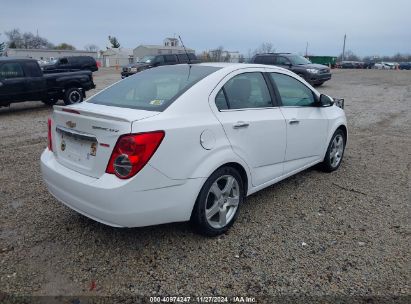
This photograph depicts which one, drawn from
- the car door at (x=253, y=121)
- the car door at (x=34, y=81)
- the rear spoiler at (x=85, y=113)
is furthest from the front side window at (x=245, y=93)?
the car door at (x=34, y=81)

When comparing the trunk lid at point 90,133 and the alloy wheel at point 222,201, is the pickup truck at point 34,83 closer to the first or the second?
the trunk lid at point 90,133

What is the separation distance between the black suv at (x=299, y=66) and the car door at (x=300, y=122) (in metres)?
14.0

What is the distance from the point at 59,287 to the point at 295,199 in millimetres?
2777

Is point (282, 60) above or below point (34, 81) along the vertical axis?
above

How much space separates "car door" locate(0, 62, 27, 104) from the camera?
32.5 feet

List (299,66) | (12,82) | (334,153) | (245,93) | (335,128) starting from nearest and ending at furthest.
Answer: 1. (245,93)
2. (335,128)
3. (334,153)
4. (12,82)
5. (299,66)

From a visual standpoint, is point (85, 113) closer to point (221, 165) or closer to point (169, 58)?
point (221, 165)

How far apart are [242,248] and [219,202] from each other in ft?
1.54

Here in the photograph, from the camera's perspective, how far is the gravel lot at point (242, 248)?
276cm

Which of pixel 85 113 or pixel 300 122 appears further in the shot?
pixel 300 122

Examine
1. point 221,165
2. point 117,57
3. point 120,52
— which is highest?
point 120,52

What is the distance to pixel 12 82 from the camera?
10047 millimetres

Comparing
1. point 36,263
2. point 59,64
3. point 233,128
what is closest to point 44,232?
point 36,263

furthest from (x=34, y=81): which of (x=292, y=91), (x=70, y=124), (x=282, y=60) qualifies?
(x=282, y=60)
